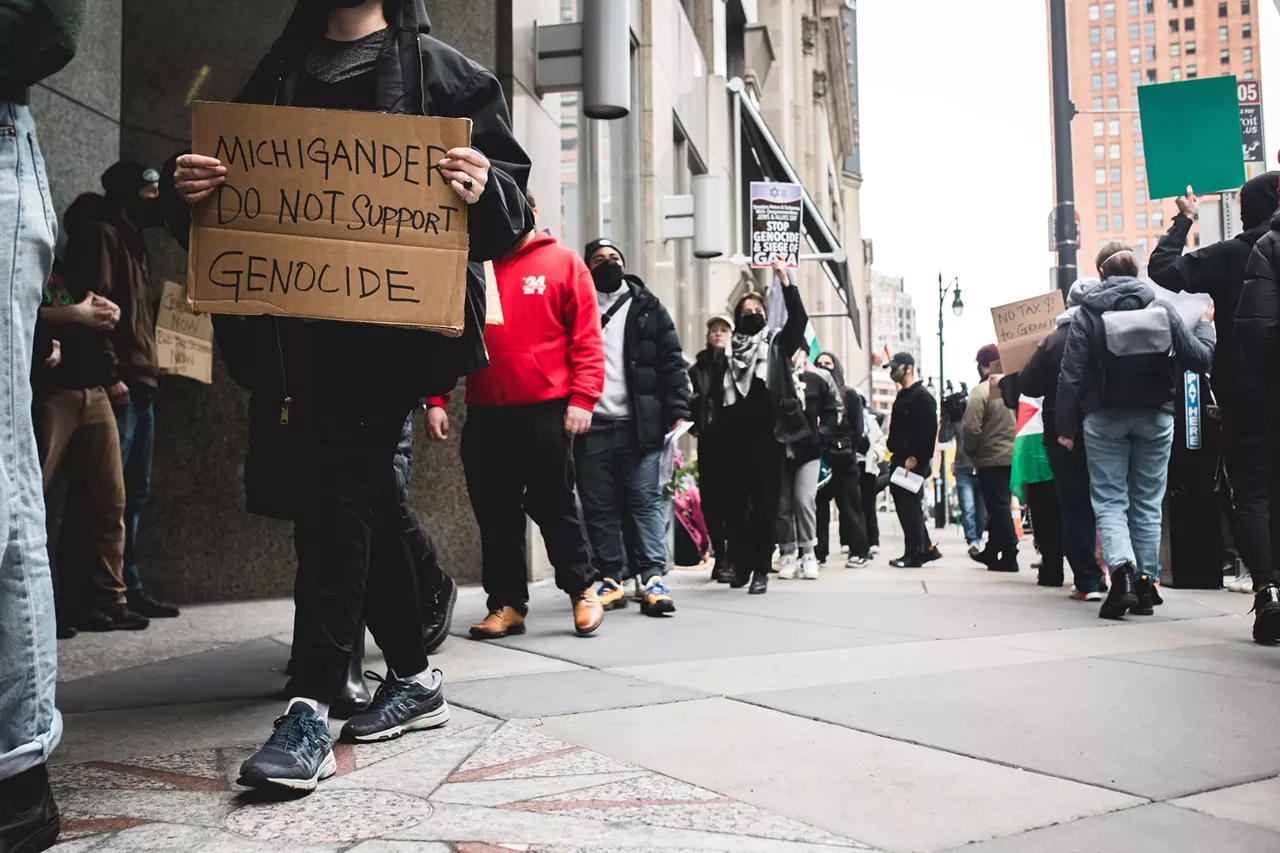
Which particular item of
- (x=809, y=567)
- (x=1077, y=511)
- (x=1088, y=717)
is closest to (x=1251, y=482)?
(x=1077, y=511)

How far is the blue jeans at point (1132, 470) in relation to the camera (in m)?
6.46

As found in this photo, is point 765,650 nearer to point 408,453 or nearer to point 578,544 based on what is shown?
point 578,544

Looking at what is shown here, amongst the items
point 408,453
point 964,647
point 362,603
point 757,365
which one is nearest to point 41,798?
point 362,603

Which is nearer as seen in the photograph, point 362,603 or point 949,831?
point 949,831

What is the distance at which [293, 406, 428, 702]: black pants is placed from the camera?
285 centimetres

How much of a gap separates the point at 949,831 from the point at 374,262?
1782mm

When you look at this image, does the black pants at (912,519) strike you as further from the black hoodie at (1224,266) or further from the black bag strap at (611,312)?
the black bag strap at (611,312)

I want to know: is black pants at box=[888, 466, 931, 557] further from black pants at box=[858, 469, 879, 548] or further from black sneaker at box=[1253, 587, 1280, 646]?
black sneaker at box=[1253, 587, 1280, 646]

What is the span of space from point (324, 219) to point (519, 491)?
8.97ft

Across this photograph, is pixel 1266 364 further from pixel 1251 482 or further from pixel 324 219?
pixel 324 219

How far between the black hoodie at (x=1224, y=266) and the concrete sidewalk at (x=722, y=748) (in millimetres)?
1246

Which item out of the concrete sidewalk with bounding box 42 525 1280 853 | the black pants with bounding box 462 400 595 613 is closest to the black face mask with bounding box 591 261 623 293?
the black pants with bounding box 462 400 595 613

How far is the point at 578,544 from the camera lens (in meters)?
5.40

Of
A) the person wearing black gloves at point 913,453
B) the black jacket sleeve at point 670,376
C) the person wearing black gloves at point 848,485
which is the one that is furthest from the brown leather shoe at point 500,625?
the person wearing black gloves at point 913,453
